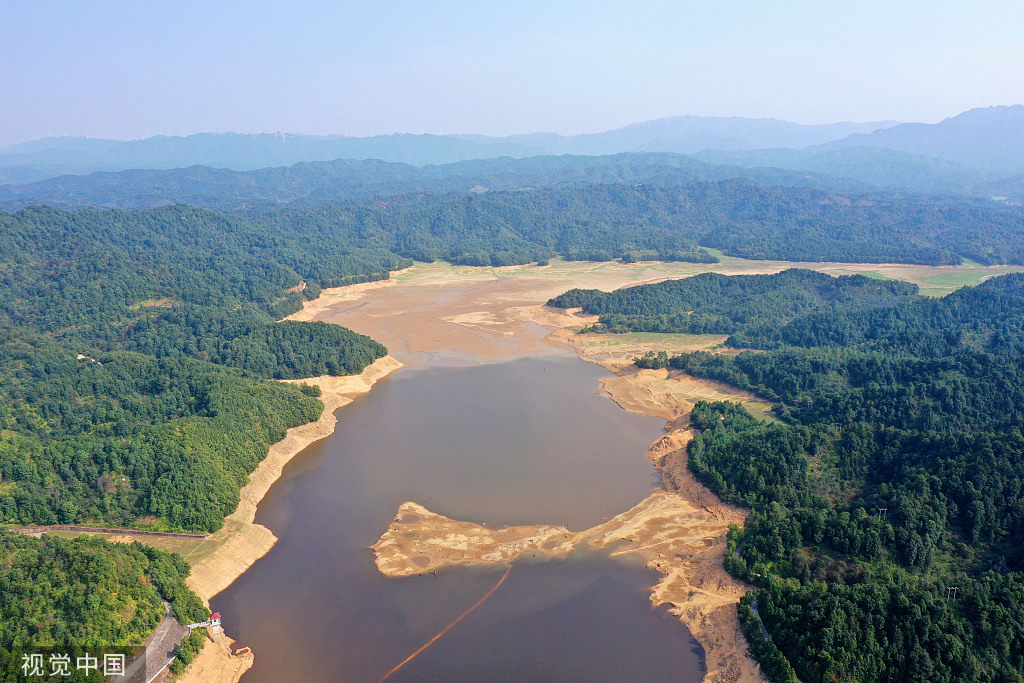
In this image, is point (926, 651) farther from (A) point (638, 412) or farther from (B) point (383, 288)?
(B) point (383, 288)

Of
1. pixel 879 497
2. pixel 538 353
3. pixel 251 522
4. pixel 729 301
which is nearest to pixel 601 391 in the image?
pixel 538 353

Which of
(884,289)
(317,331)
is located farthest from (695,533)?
(884,289)

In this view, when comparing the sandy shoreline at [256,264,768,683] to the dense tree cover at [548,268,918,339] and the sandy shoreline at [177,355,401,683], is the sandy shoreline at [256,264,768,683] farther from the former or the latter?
the sandy shoreline at [177,355,401,683]

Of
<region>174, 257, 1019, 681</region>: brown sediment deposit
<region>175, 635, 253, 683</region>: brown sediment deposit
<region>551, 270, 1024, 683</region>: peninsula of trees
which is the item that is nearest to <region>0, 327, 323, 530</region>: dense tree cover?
<region>174, 257, 1019, 681</region>: brown sediment deposit

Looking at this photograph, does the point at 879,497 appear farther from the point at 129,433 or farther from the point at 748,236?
the point at 748,236

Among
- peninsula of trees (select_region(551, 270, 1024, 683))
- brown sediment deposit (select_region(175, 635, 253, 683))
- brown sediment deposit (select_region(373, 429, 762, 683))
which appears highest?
peninsula of trees (select_region(551, 270, 1024, 683))

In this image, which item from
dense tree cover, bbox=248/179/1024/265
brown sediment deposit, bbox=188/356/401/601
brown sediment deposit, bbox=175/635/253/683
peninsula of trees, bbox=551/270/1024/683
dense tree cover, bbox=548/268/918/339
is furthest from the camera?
dense tree cover, bbox=248/179/1024/265
